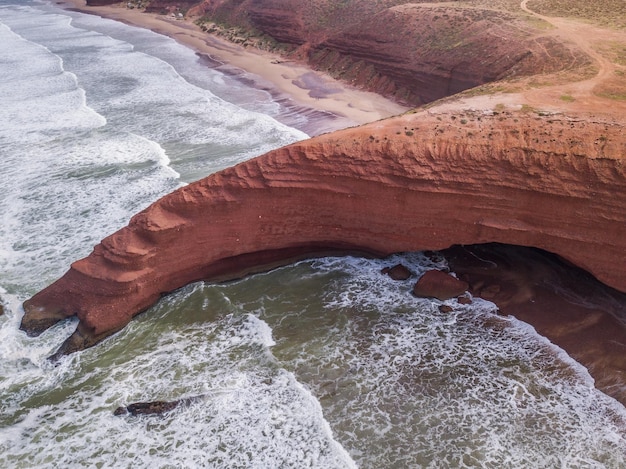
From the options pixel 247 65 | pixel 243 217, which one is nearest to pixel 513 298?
pixel 243 217

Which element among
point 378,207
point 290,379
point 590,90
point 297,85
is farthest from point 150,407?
point 297,85

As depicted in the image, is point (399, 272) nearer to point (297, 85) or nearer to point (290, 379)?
point (290, 379)

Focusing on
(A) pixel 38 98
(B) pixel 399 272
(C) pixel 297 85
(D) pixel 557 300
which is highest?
(C) pixel 297 85

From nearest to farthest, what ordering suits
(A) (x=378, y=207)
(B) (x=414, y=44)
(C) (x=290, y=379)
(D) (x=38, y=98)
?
(C) (x=290, y=379) < (A) (x=378, y=207) < (B) (x=414, y=44) < (D) (x=38, y=98)

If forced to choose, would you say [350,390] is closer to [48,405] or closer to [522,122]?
[48,405]

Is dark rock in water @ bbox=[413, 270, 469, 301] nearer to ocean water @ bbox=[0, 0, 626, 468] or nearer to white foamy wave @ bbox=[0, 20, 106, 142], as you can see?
ocean water @ bbox=[0, 0, 626, 468]

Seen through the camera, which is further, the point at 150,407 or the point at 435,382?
the point at 435,382

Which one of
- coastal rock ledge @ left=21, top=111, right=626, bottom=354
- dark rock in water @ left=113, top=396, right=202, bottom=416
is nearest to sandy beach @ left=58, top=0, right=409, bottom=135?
coastal rock ledge @ left=21, top=111, right=626, bottom=354
